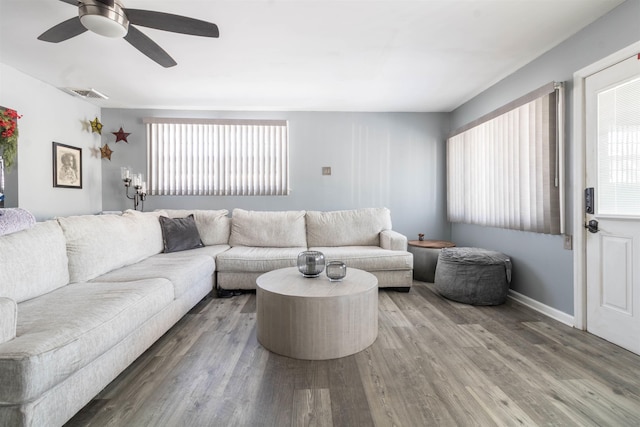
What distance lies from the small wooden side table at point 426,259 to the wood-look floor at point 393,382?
134 cm

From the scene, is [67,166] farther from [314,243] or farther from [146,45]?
[314,243]

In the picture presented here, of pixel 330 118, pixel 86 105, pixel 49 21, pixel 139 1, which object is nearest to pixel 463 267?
pixel 330 118

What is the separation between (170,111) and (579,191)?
187 inches

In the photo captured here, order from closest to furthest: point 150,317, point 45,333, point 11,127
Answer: point 45,333 < point 150,317 < point 11,127

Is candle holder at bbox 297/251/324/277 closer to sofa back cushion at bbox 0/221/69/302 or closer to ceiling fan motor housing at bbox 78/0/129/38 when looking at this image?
sofa back cushion at bbox 0/221/69/302

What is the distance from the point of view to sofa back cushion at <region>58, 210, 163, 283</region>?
2094mm

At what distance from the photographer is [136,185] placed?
3824 mm

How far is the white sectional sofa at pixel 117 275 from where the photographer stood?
3.69 ft

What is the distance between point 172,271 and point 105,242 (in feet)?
2.00

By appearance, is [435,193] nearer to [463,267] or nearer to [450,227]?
[450,227]

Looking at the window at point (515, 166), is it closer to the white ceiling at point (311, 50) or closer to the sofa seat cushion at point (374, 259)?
the white ceiling at point (311, 50)

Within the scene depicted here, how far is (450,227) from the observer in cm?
434

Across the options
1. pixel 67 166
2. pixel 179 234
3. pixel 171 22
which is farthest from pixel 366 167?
pixel 67 166

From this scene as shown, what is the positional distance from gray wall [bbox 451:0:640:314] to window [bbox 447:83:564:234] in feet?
0.30
